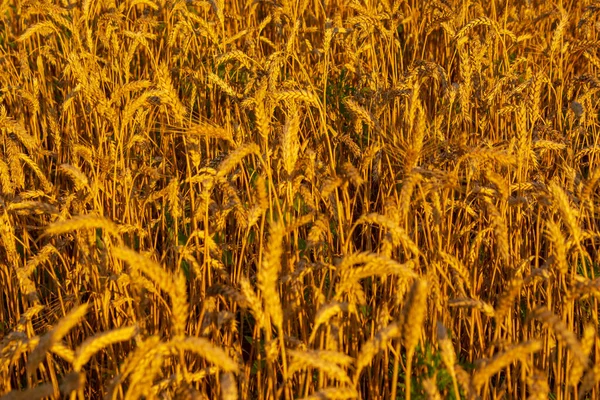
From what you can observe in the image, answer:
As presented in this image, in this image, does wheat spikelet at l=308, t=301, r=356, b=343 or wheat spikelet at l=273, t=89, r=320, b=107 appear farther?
wheat spikelet at l=273, t=89, r=320, b=107

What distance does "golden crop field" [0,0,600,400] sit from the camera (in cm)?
134

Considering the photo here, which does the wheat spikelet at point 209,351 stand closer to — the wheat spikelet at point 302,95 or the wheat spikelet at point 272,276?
the wheat spikelet at point 272,276

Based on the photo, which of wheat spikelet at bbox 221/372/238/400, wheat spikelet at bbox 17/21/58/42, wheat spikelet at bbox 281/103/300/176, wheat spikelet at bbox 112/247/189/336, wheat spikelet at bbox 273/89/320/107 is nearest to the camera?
wheat spikelet at bbox 221/372/238/400

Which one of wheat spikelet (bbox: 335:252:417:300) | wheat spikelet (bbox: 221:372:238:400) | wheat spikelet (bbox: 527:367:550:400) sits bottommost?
wheat spikelet (bbox: 527:367:550:400)

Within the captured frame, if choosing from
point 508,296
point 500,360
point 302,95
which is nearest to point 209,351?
point 500,360

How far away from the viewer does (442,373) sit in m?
1.67

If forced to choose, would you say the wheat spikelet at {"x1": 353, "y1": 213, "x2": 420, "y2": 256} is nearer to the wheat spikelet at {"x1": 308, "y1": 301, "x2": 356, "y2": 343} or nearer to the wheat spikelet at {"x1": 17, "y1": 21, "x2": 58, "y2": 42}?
the wheat spikelet at {"x1": 308, "y1": 301, "x2": 356, "y2": 343}

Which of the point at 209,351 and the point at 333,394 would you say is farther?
the point at 333,394

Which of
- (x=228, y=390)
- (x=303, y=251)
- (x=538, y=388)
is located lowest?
(x=303, y=251)

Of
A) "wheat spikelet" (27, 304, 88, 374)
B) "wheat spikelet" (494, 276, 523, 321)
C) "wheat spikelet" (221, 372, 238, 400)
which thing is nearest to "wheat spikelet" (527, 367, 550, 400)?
"wheat spikelet" (494, 276, 523, 321)

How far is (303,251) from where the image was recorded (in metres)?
2.21

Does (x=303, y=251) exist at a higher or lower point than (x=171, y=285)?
lower

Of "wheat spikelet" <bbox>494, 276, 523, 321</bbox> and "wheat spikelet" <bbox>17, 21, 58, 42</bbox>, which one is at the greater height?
"wheat spikelet" <bbox>17, 21, 58, 42</bbox>

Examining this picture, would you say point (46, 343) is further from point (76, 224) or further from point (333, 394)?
point (333, 394)
